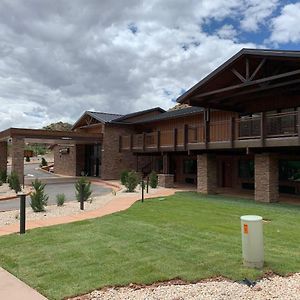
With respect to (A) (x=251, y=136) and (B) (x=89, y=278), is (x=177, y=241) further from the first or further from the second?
(A) (x=251, y=136)

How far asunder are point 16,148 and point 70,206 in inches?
570

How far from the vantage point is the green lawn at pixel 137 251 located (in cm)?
577

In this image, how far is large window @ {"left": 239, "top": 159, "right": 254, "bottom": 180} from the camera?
22.3 m

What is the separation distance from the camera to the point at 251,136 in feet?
56.9

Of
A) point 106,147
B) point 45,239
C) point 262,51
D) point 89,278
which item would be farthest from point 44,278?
point 106,147

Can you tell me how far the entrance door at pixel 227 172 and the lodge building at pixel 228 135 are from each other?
2.7 inches

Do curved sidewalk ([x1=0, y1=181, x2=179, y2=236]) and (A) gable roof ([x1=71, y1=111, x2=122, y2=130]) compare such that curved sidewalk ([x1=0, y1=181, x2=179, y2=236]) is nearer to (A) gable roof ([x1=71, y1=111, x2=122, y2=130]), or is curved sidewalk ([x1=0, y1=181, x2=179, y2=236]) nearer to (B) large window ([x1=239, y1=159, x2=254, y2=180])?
(B) large window ([x1=239, y1=159, x2=254, y2=180])

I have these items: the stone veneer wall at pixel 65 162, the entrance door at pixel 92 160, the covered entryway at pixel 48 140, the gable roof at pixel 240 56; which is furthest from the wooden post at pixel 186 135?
the stone veneer wall at pixel 65 162

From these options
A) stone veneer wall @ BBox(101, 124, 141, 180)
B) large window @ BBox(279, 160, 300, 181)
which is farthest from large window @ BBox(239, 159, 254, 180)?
stone veneer wall @ BBox(101, 124, 141, 180)

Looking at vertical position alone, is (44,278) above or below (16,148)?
below

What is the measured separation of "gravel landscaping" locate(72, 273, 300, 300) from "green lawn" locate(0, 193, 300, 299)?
0.79ft

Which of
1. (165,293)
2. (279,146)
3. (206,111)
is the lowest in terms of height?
(165,293)

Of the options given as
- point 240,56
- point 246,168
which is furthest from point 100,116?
point 240,56

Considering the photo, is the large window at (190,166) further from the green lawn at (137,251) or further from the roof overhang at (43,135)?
the green lawn at (137,251)
